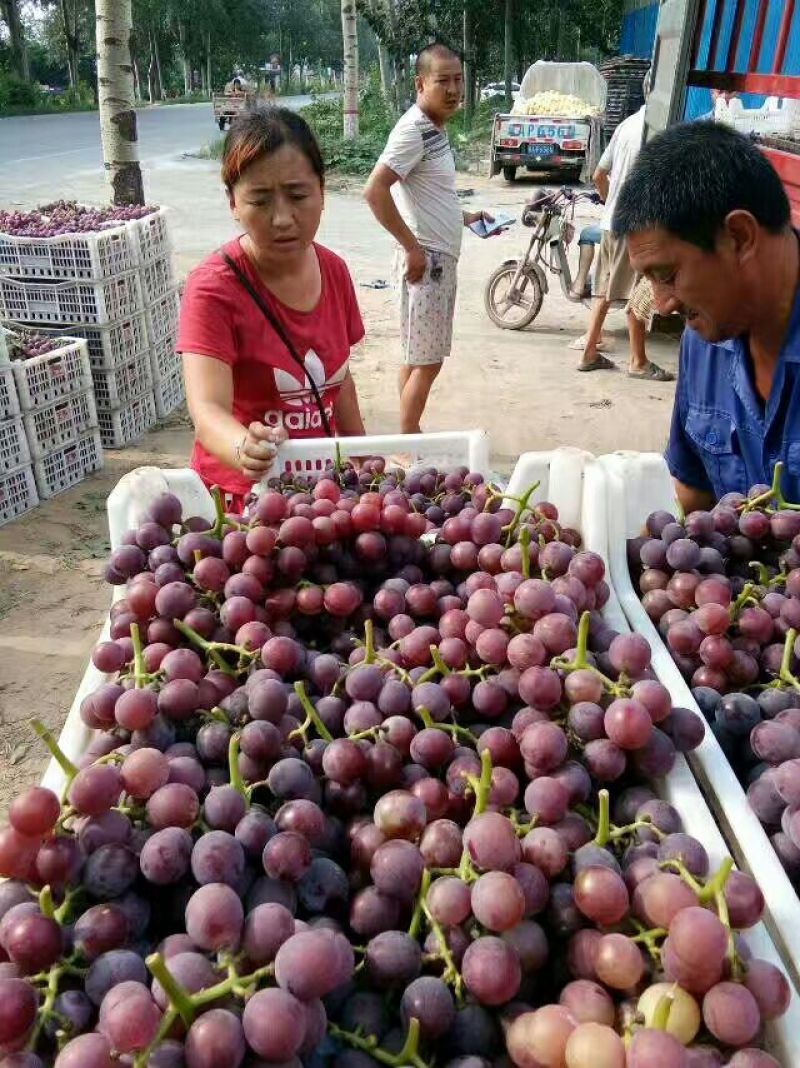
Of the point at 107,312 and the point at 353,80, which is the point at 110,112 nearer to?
the point at 107,312

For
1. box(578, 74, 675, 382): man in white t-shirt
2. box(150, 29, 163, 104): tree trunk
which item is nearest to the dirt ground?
box(578, 74, 675, 382): man in white t-shirt

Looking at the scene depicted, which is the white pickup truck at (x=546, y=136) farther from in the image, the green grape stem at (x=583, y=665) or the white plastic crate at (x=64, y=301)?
the green grape stem at (x=583, y=665)

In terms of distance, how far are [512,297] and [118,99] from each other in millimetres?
3857

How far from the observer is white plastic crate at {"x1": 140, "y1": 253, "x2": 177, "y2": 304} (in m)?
5.99

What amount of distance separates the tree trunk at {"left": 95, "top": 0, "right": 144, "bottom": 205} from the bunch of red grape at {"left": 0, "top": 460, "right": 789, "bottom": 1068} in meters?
6.71

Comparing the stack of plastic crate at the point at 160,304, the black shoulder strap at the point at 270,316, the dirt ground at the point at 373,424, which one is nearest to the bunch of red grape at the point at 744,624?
the black shoulder strap at the point at 270,316

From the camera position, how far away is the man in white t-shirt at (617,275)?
6.56 metres

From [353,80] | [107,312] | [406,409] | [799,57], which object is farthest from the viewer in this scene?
[353,80]

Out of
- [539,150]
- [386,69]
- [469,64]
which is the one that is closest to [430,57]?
[539,150]

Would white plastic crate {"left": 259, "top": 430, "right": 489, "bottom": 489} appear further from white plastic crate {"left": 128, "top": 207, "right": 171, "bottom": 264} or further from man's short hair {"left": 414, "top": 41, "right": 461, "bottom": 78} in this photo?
white plastic crate {"left": 128, "top": 207, "right": 171, "bottom": 264}

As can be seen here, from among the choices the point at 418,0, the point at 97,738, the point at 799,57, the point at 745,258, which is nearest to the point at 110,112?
the point at 799,57

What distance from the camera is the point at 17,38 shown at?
37875 mm

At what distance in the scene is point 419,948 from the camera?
3.00 ft

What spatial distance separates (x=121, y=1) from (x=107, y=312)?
3.04m
